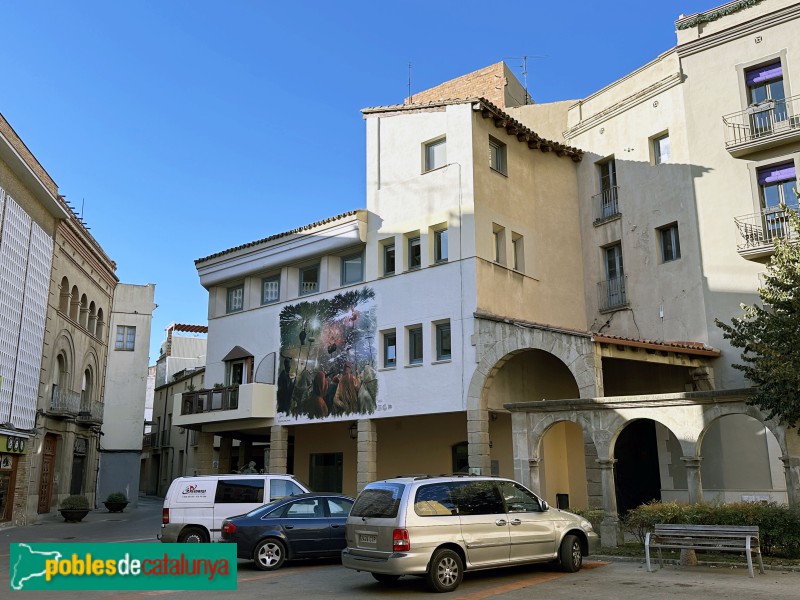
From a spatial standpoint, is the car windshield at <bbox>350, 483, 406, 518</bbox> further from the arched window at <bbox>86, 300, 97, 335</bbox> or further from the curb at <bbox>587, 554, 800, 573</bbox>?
the arched window at <bbox>86, 300, 97, 335</bbox>

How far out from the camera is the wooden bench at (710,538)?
39.1ft

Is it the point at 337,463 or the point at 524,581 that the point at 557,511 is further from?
the point at 337,463

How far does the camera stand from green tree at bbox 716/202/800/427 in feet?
42.5

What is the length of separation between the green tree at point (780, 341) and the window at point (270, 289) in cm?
1852

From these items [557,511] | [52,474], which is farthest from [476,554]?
[52,474]

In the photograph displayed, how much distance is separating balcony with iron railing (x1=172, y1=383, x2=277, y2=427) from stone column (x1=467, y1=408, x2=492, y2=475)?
30.6ft

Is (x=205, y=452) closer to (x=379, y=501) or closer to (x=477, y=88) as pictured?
(x=477, y=88)

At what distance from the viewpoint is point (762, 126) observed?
21.0 m

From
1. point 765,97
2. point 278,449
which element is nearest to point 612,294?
point 765,97

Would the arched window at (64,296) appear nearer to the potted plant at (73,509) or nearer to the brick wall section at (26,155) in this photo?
the brick wall section at (26,155)

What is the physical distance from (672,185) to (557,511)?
44.9 feet

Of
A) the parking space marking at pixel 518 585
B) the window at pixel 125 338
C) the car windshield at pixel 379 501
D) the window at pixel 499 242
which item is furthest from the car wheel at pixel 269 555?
the window at pixel 125 338

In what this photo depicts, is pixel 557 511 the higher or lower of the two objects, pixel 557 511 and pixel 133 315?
the lower

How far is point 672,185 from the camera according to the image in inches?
906
